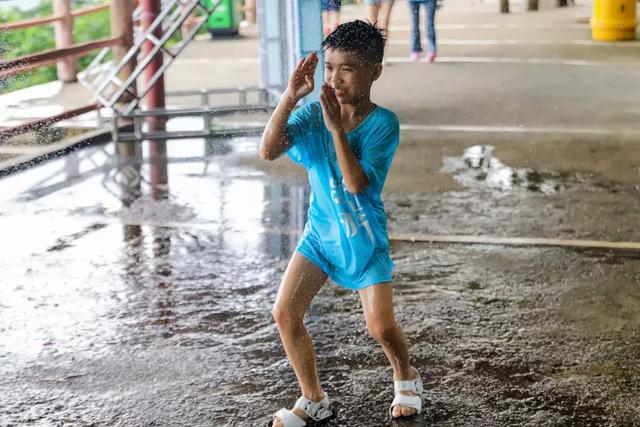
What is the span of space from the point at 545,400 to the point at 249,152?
559 centimetres

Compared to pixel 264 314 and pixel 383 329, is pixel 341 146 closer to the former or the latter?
pixel 383 329

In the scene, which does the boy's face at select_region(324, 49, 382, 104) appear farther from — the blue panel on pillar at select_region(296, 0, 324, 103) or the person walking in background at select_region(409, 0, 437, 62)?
the person walking in background at select_region(409, 0, 437, 62)

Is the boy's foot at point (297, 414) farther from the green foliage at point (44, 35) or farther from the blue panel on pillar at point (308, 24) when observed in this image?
the green foliage at point (44, 35)

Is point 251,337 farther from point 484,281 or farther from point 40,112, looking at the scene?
point 40,112

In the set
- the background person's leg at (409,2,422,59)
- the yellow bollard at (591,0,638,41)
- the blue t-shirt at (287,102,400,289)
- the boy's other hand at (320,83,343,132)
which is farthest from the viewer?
the yellow bollard at (591,0,638,41)

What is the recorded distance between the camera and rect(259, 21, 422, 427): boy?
136 inches

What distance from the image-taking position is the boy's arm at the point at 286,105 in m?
3.39

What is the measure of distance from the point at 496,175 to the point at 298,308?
4.80 metres

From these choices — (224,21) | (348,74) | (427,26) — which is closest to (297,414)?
(348,74)

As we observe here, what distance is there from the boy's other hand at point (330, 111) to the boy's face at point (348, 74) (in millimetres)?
85

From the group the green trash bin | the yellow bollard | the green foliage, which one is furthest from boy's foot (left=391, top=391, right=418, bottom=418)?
the green trash bin

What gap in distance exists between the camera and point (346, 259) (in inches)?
143

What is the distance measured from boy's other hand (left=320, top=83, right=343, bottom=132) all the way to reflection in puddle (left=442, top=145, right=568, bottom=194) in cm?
451

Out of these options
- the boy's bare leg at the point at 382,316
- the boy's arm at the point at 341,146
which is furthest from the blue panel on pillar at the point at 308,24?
the boy's arm at the point at 341,146
